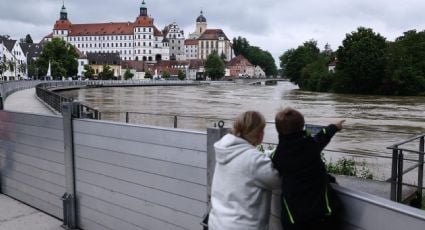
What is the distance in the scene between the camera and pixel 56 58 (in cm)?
11275

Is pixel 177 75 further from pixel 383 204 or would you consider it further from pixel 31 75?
pixel 383 204

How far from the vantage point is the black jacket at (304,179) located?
9.12 ft

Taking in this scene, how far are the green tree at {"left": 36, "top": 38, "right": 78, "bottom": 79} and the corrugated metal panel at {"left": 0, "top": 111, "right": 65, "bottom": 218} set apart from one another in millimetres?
107093

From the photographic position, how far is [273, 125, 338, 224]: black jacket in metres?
2.78

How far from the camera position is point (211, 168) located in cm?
379

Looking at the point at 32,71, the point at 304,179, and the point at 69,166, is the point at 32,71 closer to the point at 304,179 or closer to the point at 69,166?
the point at 69,166

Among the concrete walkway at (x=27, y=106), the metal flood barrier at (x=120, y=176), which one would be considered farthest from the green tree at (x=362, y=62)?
the metal flood barrier at (x=120, y=176)

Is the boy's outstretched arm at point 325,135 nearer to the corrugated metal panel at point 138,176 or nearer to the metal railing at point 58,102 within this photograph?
the corrugated metal panel at point 138,176

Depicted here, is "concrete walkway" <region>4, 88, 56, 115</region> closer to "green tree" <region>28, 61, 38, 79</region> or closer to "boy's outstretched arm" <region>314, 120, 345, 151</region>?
"boy's outstretched arm" <region>314, 120, 345, 151</region>

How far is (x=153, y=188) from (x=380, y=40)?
77675 millimetres

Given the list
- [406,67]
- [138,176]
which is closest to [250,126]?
[138,176]

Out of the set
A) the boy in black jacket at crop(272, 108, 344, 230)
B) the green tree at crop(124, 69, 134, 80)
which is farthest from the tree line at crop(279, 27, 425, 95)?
the green tree at crop(124, 69, 134, 80)

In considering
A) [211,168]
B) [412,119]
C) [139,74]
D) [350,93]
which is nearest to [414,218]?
[211,168]

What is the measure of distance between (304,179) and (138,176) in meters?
2.24
